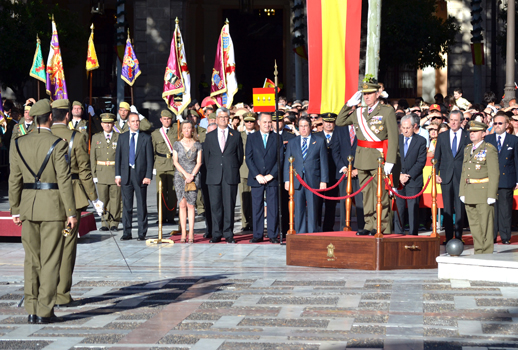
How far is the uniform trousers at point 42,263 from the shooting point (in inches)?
322

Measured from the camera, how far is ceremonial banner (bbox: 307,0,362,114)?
13.3 m

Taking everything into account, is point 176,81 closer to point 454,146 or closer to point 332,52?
point 332,52

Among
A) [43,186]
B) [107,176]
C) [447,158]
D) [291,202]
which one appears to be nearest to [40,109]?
[43,186]

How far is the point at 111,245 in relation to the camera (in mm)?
13312

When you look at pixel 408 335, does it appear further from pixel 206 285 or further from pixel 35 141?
pixel 35 141

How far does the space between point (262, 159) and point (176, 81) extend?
15.5 ft

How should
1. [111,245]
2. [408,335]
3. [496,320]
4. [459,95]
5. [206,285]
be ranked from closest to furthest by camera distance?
[408,335]
[496,320]
[206,285]
[111,245]
[459,95]

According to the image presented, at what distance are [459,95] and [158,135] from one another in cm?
792

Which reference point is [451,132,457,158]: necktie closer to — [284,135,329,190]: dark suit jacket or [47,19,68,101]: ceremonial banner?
[284,135,329,190]: dark suit jacket

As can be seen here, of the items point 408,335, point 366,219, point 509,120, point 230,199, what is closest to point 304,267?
point 366,219

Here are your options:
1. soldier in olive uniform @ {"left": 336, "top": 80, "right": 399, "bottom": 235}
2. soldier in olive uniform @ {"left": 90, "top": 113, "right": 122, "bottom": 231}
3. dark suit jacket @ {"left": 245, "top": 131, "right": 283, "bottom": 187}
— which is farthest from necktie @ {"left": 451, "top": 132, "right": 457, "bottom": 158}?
soldier in olive uniform @ {"left": 90, "top": 113, "right": 122, "bottom": 231}

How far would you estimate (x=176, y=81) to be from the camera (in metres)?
17.9

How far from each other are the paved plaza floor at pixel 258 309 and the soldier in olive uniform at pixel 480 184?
1119 millimetres

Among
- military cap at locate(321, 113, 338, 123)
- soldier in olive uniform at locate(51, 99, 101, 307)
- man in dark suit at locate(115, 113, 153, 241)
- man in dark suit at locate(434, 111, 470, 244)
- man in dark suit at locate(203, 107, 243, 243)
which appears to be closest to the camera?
soldier in olive uniform at locate(51, 99, 101, 307)
